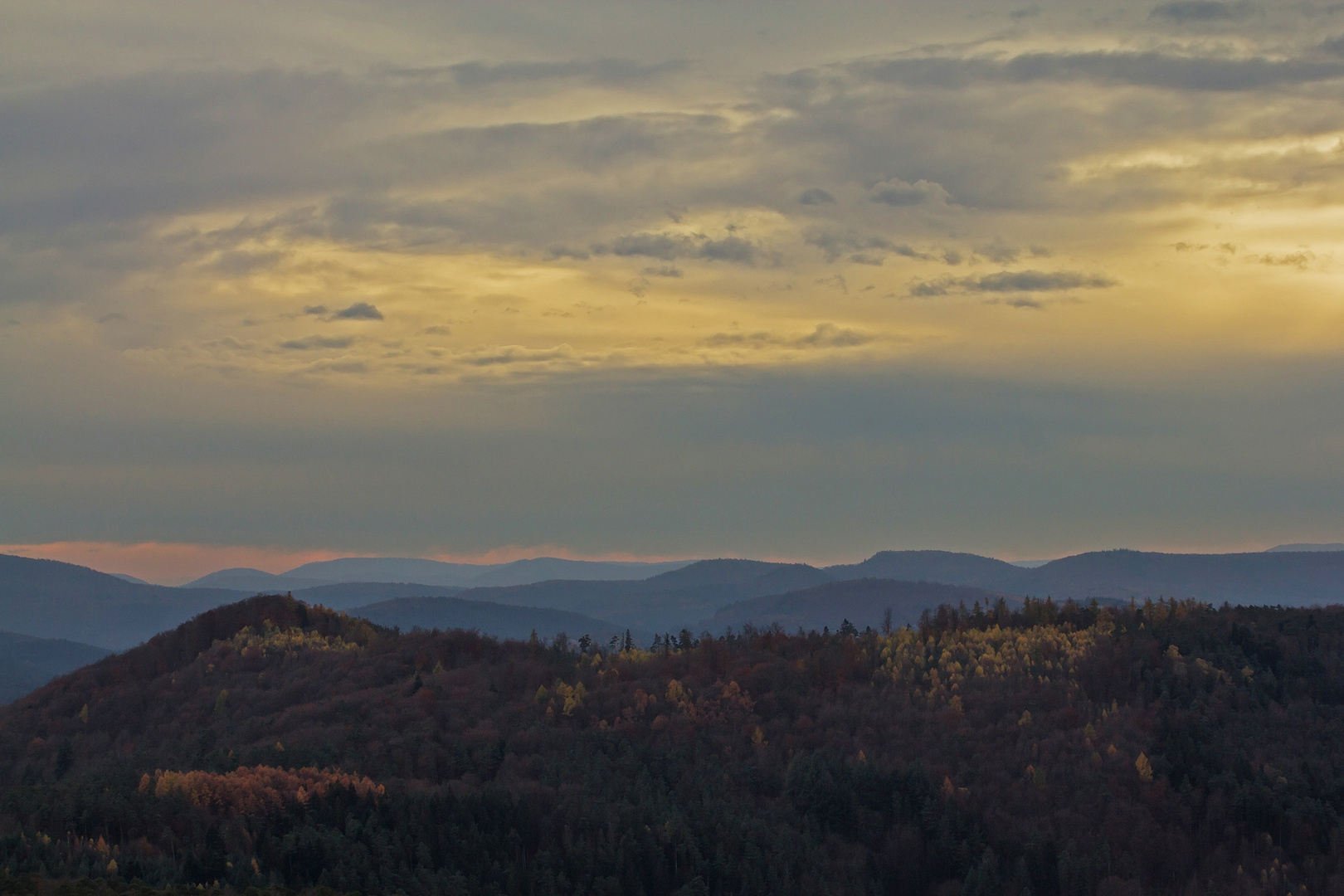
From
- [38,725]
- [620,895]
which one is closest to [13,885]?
[620,895]

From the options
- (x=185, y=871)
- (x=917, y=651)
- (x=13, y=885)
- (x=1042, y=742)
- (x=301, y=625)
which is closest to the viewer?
(x=13, y=885)

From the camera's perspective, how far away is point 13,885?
110ft

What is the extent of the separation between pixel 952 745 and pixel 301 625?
58.0m

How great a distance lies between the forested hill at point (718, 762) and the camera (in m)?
46.9

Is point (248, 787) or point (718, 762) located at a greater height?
point (248, 787)

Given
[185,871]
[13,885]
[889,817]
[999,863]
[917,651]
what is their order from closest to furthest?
[13,885]
[185,871]
[999,863]
[889,817]
[917,651]

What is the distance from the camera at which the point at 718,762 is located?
65062 mm

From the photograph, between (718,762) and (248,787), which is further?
(718,762)

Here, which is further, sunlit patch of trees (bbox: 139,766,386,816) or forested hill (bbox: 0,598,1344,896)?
sunlit patch of trees (bbox: 139,766,386,816)

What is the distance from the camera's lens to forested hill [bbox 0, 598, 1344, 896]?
46.9m

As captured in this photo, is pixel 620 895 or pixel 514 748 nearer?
pixel 620 895

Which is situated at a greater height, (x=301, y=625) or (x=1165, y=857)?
(x=301, y=625)

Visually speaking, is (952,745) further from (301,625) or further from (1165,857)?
(301,625)

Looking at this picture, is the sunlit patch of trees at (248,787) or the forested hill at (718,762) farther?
the sunlit patch of trees at (248,787)
